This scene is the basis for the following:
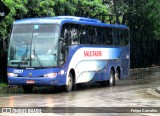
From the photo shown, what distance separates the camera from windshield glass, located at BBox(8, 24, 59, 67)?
2017 cm

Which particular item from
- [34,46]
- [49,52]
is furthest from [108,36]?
[34,46]

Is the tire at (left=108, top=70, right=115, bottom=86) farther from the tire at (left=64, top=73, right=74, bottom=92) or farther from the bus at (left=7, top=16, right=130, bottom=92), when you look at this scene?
the tire at (left=64, top=73, right=74, bottom=92)

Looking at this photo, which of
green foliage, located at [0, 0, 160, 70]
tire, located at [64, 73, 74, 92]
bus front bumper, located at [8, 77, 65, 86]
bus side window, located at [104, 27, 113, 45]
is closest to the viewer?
bus front bumper, located at [8, 77, 65, 86]

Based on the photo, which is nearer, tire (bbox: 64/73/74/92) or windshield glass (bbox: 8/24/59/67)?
windshield glass (bbox: 8/24/59/67)

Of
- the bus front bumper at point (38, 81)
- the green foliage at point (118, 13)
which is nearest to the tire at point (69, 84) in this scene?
the bus front bumper at point (38, 81)

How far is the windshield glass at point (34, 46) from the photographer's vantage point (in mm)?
20172

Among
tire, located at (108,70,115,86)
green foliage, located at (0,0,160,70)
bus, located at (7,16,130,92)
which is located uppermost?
green foliage, located at (0,0,160,70)

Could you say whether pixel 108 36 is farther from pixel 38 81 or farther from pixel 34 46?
pixel 38 81

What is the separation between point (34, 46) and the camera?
20359 mm

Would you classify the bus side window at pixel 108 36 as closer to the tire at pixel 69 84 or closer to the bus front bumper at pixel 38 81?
the tire at pixel 69 84

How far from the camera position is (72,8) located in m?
28.4

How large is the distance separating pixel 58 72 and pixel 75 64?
68.1 inches

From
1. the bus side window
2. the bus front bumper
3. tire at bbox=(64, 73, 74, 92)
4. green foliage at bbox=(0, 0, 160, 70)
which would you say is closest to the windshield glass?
the bus front bumper

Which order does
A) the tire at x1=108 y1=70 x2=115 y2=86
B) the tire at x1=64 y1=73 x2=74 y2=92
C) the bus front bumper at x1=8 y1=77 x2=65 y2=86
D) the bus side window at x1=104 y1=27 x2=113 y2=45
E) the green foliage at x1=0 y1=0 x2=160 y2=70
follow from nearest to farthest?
the bus front bumper at x1=8 y1=77 x2=65 y2=86, the tire at x1=64 y1=73 x2=74 y2=92, the green foliage at x1=0 y1=0 x2=160 y2=70, the bus side window at x1=104 y1=27 x2=113 y2=45, the tire at x1=108 y1=70 x2=115 y2=86
